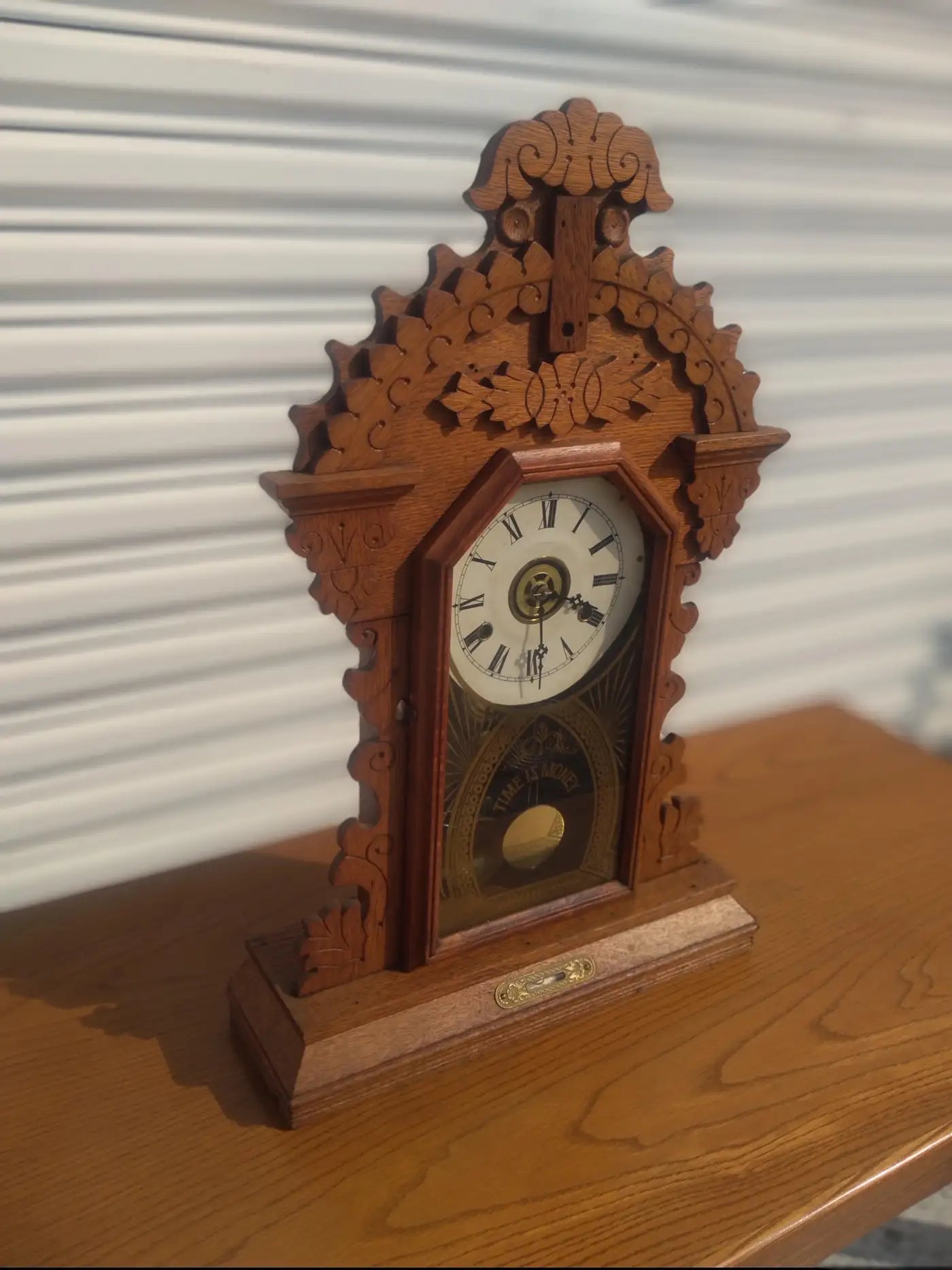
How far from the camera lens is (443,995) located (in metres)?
0.83

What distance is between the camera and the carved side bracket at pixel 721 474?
821mm

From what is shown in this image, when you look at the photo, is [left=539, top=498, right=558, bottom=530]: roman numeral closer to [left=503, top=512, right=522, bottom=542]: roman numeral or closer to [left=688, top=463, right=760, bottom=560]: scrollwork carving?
[left=503, top=512, right=522, bottom=542]: roman numeral

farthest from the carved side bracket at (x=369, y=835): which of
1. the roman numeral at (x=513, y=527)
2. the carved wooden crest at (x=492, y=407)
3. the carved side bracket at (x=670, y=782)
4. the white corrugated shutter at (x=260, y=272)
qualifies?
the white corrugated shutter at (x=260, y=272)

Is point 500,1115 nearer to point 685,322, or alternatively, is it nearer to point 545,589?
point 545,589

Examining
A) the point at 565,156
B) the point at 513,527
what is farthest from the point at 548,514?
the point at 565,156

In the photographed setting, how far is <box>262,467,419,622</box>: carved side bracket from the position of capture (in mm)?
666

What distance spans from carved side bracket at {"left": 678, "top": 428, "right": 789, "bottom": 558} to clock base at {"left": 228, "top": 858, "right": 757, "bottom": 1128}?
12.8 inches

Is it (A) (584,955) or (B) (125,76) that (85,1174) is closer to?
(A) (584,955)

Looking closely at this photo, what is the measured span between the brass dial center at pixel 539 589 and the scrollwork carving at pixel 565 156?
0.83 ft

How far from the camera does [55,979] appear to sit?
95cm

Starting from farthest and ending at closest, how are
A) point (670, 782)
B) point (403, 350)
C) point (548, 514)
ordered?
point (670, 782)
point (548, 514)
point (403, 350)

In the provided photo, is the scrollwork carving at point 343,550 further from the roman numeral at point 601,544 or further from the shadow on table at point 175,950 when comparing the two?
the shadow on table at point 175,950

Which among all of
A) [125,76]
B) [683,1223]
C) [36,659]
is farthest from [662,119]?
[683,1223]

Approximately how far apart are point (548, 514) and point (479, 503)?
7cm
